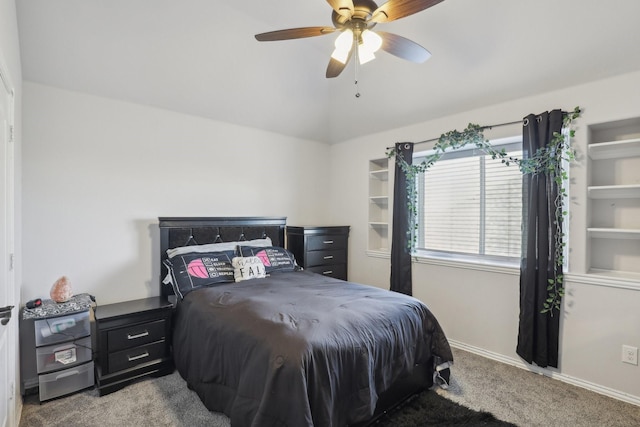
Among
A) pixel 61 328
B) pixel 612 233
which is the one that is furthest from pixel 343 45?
pixel 61 328

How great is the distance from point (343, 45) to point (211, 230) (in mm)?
2270

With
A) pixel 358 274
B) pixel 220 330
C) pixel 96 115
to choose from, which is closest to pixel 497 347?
pixel 358 274

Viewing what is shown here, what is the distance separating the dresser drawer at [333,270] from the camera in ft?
13.5

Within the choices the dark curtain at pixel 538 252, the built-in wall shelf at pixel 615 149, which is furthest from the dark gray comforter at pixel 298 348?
the built-in wall shelf at pixel 615 149

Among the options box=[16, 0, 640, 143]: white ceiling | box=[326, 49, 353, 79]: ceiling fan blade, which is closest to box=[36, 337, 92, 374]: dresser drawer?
box=[16, 0, 640, 143]: white ceiling

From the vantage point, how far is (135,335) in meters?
2.56

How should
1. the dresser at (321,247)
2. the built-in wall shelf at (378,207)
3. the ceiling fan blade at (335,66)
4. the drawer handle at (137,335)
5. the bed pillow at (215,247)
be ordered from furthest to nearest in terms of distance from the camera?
the built-in wall shelf at (378,207), the dresser at (321,247), the bed pillow at (215,247), the drawer handle at (137,335), the ceiling fan blade at (335,66)

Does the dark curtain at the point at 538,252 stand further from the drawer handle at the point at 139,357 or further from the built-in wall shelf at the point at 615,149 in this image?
the drawer handle at the point at 139,357

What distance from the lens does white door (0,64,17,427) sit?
5.27ft

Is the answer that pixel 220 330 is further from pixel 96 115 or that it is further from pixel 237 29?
pixel 237 29

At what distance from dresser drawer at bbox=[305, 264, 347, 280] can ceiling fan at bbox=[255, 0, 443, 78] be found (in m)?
2.55

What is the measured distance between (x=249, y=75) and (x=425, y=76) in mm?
1761

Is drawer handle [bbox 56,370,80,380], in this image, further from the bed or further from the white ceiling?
the white ceiling

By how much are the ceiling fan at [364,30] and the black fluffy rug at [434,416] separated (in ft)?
7.78
